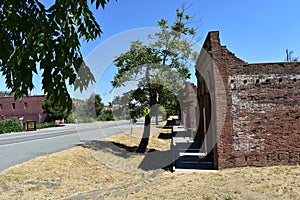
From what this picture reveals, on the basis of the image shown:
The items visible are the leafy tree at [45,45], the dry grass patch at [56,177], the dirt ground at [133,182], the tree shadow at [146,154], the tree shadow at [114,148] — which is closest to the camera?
the leafy tree at [45,45]

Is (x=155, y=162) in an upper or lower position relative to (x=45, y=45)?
lower

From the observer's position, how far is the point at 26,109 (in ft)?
152

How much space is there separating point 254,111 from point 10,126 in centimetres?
3092

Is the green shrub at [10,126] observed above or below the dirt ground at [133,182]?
above

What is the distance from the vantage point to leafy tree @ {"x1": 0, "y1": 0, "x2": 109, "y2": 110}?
2234mm

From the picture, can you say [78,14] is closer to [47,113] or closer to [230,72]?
[230,72]

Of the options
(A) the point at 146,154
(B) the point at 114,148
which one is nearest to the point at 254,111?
(A) the point at 146,154

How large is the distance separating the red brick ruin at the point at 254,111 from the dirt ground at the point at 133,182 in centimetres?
55

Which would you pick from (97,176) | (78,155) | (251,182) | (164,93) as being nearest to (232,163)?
(251,182)

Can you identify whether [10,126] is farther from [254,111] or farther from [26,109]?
[254,111]

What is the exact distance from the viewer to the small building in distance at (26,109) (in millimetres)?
45562

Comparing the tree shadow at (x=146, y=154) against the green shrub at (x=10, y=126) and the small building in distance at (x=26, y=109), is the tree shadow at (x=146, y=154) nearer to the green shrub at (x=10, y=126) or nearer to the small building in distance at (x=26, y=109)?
the green shrub at (x=10, y=126)

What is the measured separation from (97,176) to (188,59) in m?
8.45

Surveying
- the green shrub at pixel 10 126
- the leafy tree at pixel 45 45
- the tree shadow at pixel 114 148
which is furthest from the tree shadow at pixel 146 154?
the green shrub at pixel 10 126
